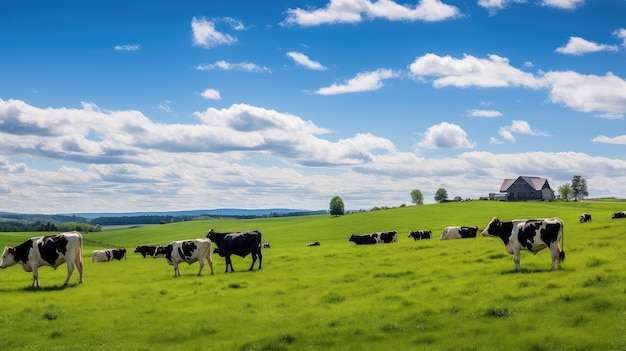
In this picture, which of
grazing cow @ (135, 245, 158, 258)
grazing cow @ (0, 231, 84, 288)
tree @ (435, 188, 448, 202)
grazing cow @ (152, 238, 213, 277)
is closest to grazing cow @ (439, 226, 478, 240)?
grazing cow @ (152, 238, 213, 277)

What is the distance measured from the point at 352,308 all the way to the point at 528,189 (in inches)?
6206

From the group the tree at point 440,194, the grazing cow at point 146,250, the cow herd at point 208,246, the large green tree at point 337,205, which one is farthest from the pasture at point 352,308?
the tree at point 440,194

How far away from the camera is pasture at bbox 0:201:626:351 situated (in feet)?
46.4

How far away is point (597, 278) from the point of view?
18000 mm

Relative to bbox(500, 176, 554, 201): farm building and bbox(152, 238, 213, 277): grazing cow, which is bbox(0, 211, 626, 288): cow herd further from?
bbox(500, 176, 554, 201): farm building

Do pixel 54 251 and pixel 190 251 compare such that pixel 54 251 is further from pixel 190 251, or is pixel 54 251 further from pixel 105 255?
pixel 105 255

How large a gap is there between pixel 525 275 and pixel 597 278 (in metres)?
2.93

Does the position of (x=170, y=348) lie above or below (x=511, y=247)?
below

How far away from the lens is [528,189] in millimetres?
162125

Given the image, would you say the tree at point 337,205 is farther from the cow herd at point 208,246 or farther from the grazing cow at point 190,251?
the grazing cow at point 190,251

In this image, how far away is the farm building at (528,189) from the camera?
16119 cm

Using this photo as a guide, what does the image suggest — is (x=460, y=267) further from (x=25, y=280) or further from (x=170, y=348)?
(x=25, y=280)

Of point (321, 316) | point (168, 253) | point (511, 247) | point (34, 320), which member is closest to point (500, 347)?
point (321, 316)

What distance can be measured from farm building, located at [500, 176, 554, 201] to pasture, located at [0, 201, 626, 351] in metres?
141
